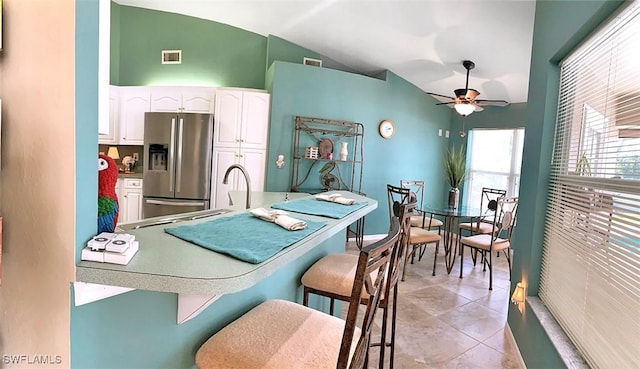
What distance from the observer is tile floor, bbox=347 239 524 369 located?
2.26 metres

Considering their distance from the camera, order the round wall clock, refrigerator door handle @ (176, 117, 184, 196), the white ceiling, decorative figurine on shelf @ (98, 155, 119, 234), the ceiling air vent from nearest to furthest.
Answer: decorative figurine on shelf @ (98, 155, 119, 234), the white ceiling, refrigerator door handle @ (176, 117, 184, 196), the ceiling air vent, the round wall clock

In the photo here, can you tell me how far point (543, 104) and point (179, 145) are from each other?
388 cm

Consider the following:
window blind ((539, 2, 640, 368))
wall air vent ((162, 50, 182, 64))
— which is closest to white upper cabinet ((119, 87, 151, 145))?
wall air vent ((162, 50, 182, 64))

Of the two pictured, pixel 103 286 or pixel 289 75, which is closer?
pixel 103 286

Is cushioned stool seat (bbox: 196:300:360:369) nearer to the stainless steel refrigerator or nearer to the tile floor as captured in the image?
the tile floor

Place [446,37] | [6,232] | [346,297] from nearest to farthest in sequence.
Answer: [6,232]
[346,297]
[446,37]

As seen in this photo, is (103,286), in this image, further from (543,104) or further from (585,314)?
(543,104)

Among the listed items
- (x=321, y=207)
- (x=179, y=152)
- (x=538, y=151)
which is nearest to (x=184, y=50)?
(x=179, y=152)

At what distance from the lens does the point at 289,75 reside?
15.4 ft

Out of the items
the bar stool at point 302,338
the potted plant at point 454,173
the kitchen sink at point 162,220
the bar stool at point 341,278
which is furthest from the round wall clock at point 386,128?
the bar stool at point 302,338

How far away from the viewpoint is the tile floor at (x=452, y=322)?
2264mm

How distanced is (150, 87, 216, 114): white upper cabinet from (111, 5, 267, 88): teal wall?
49 cm

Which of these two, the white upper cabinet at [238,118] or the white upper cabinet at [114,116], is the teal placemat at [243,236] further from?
the white upper cabinet at [114,116]

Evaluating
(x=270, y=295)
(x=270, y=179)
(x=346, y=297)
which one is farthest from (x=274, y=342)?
(x=270, y=179)
